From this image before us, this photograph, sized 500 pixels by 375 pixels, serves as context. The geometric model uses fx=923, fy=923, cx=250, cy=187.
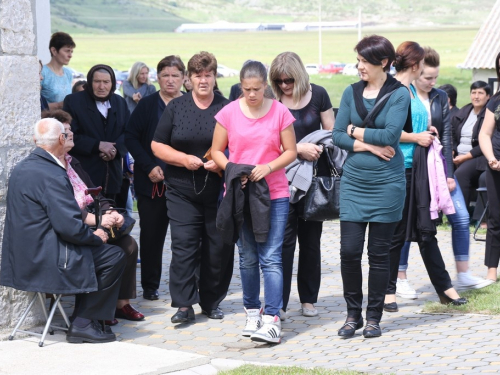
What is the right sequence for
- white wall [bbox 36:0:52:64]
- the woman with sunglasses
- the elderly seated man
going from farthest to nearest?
1. white wall [bbox 36:0:52:64]
2. the woman with sunglasses
3. the elderly seated man

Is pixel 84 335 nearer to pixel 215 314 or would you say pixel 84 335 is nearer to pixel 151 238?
pixel 215 314

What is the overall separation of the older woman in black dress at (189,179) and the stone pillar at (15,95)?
98 cm

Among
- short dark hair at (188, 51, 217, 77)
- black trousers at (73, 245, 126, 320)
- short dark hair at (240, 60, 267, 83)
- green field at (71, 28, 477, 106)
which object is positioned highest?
green field at (71, 28, 477, 106)

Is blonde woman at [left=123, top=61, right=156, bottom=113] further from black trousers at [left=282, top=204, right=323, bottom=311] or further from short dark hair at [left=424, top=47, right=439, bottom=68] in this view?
black trousers at [left=282, top=204, right=323, bottom=311]

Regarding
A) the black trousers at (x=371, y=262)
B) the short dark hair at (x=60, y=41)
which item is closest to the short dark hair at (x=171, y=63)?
the black trousers at (x=371, y=262)

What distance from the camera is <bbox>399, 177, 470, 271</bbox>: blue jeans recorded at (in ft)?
24.3

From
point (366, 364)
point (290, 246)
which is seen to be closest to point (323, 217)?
point (290, 246)

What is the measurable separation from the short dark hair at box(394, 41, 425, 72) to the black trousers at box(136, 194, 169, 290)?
7.27 feet

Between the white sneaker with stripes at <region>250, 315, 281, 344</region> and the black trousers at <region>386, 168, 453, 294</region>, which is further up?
the black trousers at <region>386, 168, 453, 294</region>

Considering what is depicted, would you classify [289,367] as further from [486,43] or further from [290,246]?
[486,43]

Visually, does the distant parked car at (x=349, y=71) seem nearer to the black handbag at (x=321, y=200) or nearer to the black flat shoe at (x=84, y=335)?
the black handbag at (x=321, y=200)

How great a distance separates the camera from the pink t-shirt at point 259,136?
6.14 meters

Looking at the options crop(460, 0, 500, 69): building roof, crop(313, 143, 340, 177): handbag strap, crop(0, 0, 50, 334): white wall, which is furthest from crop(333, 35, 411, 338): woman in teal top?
crop(460, 0, 500, 69): building roof

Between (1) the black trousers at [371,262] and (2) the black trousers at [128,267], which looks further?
(2) the black trousers at [128,267]
